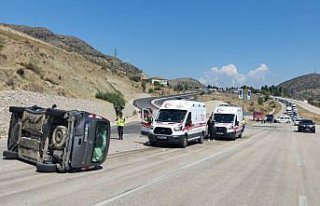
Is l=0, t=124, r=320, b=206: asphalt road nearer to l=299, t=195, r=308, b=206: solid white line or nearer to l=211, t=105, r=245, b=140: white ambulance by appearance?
l=299, t=195, r=308, b=206: solid white line

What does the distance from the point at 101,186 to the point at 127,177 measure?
74.0 inches

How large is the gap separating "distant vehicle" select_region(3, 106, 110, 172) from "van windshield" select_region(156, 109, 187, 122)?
39.0 ft

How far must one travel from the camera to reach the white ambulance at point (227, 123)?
116 ft

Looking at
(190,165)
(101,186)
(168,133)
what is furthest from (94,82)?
(101,186)

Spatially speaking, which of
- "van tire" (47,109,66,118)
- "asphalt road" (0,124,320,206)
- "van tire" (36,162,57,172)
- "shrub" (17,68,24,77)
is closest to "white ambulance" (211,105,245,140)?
"asphalt road" (0,124,320,206)

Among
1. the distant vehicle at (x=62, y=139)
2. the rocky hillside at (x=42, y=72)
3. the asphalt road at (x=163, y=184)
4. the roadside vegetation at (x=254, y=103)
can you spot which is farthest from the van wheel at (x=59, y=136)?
the roadside vegetation at (x=254, y=103)

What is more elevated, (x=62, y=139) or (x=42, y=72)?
(x=42, y=72)

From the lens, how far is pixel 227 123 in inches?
1409

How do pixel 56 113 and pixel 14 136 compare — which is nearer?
pixel 56 113

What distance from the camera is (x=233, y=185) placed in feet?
41.5

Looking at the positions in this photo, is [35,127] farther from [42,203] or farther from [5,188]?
[42,203]

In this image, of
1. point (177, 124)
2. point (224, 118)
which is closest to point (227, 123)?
point (224, 118)

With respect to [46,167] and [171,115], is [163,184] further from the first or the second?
[171,115]

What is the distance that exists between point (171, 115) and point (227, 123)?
951 centimetres
